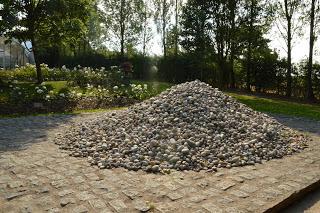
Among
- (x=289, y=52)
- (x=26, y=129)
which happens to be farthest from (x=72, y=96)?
(x=289, y=52)

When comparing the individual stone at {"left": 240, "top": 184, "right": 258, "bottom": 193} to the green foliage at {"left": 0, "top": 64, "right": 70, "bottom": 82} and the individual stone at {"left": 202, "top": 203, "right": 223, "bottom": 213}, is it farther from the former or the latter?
the green foliage at {"left": 0, "top": 64, "right": 70, "bottom": 82}

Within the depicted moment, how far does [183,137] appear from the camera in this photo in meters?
6.16

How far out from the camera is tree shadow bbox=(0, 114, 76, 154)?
Answer: 6.86 m

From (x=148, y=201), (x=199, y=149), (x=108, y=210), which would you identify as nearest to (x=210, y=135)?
(x=199, y=149)

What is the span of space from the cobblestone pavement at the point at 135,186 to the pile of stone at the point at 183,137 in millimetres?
339

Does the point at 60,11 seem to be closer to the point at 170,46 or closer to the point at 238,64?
the point at 238,64

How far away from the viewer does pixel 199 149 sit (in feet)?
19.2

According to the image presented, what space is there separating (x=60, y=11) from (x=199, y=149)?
1209 centimetres

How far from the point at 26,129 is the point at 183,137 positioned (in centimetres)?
456

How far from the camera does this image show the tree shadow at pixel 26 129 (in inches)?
270

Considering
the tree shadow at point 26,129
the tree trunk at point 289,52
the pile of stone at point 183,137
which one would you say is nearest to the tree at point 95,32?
the tree trunk at point 289,52

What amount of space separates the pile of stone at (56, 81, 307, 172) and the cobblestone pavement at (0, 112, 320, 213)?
0.34 metres

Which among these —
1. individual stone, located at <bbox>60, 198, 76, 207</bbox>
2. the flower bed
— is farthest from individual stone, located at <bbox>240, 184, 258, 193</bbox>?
the flower bed

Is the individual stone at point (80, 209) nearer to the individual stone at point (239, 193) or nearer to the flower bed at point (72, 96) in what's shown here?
the individual stone at point (239, 193)
